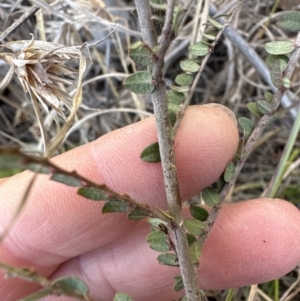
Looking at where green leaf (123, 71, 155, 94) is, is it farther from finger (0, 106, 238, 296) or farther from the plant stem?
finger (0, 106, 238, 296)

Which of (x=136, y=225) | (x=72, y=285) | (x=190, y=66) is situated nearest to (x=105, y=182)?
(x=136, y=225)

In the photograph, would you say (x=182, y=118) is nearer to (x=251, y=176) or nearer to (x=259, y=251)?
(x=259, y=251)

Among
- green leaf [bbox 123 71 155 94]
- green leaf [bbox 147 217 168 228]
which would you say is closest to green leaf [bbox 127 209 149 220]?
green leaf [bbox 147 217 168 228]

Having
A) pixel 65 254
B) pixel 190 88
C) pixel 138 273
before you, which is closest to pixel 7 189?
pixel 65 254

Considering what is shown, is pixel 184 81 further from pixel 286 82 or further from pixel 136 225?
pixel 136 225

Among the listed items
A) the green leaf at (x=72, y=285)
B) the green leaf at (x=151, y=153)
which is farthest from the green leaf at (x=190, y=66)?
the green leaf at (x=72, y=285)
